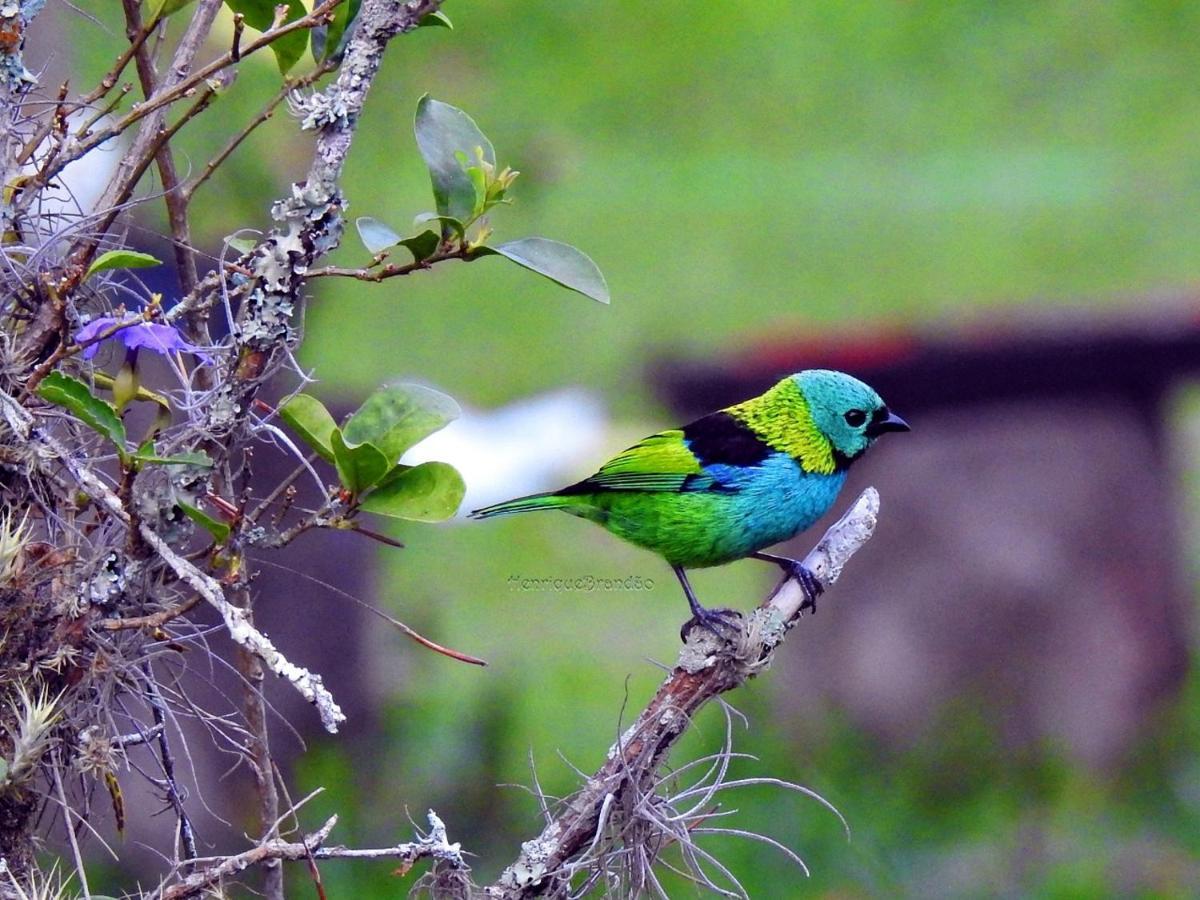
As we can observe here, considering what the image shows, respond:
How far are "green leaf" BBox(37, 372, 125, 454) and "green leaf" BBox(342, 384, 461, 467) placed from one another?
0.23 meters

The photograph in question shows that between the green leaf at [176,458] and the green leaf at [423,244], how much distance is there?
293 mm

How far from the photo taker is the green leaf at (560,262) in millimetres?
1508

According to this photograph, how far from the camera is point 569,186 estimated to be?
11.5 meters

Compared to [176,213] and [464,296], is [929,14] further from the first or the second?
[176,213]

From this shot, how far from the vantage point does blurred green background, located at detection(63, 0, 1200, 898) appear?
5281 mm

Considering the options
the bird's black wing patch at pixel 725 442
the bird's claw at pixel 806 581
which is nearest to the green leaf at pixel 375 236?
the bird's claw at pixel 806 581

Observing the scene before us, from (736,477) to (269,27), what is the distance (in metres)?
1.39

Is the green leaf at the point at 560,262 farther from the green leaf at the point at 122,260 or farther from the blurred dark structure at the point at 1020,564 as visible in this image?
the blurred dark structure at the point at 1020,564

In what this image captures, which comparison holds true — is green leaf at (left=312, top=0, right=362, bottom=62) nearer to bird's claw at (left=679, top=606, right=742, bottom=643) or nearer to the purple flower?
the purple flower

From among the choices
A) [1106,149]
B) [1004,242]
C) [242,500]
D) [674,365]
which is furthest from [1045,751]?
[1106,149]

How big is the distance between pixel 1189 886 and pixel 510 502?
12.5ft

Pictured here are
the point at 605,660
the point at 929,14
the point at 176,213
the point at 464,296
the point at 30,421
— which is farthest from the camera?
the point at 929,14

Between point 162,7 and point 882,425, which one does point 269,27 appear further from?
point 882,425

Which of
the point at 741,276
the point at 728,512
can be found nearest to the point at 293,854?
the point at 728,512
